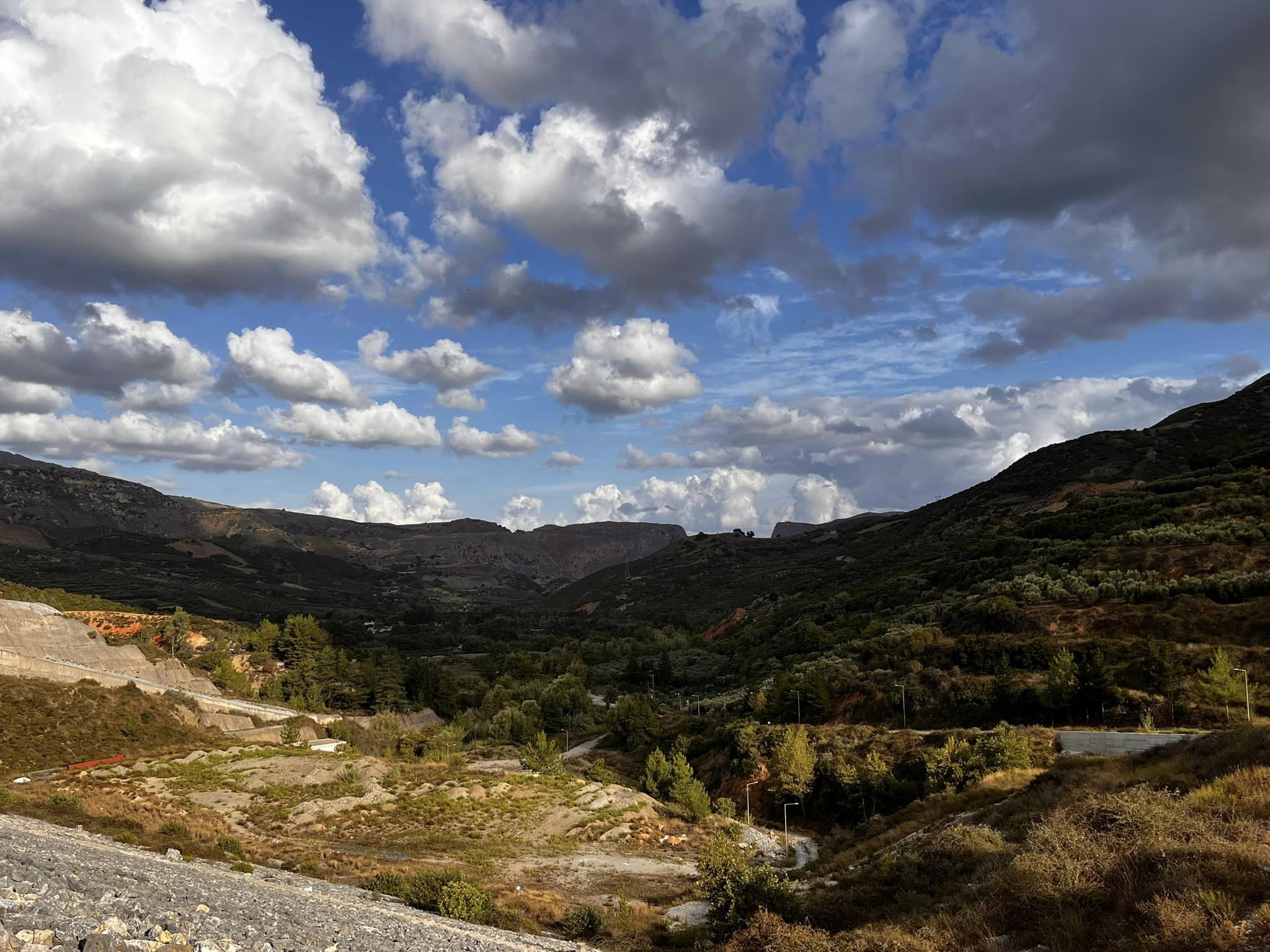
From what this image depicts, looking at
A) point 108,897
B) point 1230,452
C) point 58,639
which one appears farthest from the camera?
Answer: point 1230,452

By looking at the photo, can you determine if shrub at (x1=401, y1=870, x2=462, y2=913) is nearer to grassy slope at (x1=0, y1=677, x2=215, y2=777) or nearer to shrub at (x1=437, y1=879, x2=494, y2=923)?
shrub at (x1=437, y1=879, x2=494, y2=923)

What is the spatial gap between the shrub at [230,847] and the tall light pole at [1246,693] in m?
45.5

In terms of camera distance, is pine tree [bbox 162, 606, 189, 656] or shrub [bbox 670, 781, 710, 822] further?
pine tree [bbox 162, 606, 189, 656]

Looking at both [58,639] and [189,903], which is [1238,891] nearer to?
[189,903]

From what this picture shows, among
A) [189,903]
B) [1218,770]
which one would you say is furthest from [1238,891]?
[189,903]

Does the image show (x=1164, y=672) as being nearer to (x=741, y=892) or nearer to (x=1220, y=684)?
(x=1220, y=684)

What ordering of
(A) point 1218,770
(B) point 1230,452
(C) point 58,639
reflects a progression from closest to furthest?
(A) point 1218,770 → (C) point 58,639 → (B) point 1230,452

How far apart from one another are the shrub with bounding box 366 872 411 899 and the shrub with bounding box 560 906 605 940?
5.34 metres

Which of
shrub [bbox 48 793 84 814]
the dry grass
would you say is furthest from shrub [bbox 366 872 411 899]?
shrub [bbox 48 793 84 814]

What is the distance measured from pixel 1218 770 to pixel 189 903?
25.6 metres

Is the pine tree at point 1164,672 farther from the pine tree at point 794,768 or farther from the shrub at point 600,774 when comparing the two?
the shrub at point 600,774

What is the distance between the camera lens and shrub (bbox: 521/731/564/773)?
2159 inches

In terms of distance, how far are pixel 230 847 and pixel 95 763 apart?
2392cm

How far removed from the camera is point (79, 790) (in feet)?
118
